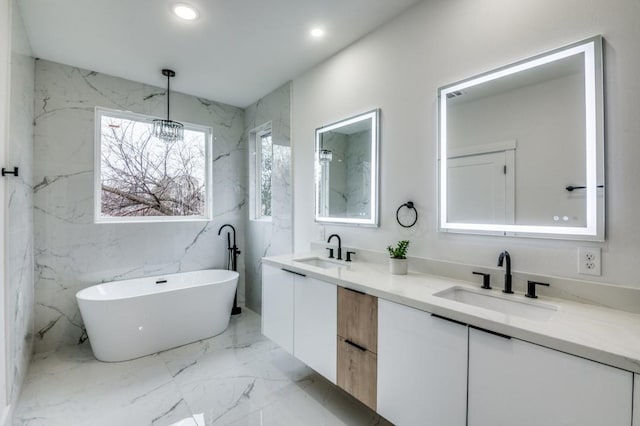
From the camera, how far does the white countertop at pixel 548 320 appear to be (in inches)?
35.9

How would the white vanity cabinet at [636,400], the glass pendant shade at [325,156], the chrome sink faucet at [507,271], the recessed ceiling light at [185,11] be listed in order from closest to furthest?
the white vanity cabinet at [636,400]
the chrome sink faucet at [507,271]
the recessed ceiling light at [185,11]
the glass pendant shade at [325,156]

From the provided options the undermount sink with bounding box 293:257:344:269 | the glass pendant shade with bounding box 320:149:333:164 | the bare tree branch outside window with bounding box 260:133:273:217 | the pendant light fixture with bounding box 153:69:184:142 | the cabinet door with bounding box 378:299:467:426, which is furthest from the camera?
the bare tree branch outside window with bounding box 260:133:273:217

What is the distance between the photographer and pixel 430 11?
1.88m

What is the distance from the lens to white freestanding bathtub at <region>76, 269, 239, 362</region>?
2475 millimetres

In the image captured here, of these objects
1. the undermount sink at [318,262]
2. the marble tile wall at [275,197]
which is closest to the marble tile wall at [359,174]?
the undermount sink at [318,262]

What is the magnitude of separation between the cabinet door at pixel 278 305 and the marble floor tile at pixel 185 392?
31cm

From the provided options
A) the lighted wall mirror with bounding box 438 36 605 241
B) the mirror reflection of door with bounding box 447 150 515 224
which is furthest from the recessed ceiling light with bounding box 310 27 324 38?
the mirror reflection of door with bounding box 447 150 515 224

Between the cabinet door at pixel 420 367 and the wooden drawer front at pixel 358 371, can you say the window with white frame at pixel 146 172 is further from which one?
the cabinet door at pixel 420 367

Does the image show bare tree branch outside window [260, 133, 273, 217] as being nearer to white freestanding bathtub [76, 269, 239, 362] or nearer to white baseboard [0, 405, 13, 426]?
white freestanding bathtub [76, 269, 239, 362]

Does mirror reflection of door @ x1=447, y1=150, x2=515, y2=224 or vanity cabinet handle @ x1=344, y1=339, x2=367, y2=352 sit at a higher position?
mirror reflection of door @ x1=447, y1=150, x2=515, y2=224

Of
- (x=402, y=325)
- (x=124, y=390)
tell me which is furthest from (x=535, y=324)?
(x=124, y=390)

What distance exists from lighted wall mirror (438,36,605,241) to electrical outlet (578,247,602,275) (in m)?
0.06

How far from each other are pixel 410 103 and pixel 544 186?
0.95 metres

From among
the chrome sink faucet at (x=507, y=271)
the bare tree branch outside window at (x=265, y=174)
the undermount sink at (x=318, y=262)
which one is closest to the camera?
the chrome sink faucet at (x=507, y=271)
